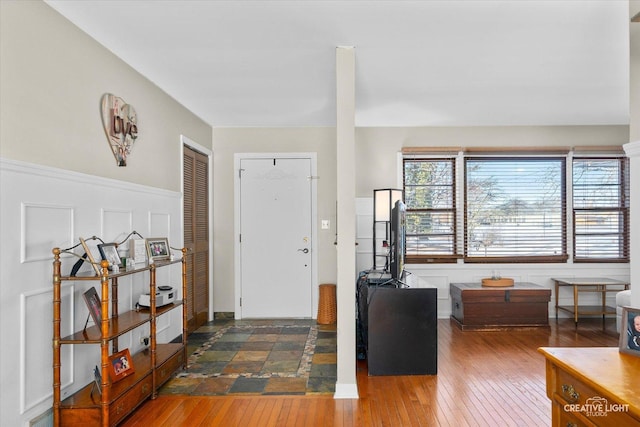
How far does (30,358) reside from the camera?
7.05ft

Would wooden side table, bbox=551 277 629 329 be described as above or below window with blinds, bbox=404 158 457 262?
below

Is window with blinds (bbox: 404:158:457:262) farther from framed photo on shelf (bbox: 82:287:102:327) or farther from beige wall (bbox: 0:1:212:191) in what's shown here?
framed photo on shelf (bbox: 82:287:102:327)

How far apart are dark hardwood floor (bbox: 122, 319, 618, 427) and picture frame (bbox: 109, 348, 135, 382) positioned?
293 millimetres

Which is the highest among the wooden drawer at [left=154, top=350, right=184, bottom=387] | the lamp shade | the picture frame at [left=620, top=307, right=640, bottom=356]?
the lamp shade

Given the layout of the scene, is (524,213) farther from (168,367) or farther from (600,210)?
(168,367)

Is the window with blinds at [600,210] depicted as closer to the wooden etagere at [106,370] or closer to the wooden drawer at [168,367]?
the wooden drawer at [168,367]

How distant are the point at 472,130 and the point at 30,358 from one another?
516cm

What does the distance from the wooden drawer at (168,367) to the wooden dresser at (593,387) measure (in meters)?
2.57

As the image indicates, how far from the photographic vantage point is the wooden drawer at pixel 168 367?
9.61 ft

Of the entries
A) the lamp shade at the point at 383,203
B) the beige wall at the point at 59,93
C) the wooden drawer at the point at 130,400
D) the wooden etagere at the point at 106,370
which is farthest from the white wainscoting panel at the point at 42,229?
the lamp shade at the point at 383,203

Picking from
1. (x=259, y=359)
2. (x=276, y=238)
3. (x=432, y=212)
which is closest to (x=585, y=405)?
(x=259, y=359)

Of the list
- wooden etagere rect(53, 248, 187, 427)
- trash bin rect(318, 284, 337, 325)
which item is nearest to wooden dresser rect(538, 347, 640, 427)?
wooden etagere rect(53, 248, 187, 427)

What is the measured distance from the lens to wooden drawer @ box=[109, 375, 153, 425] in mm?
2322

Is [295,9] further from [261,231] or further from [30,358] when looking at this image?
[261,231]
